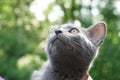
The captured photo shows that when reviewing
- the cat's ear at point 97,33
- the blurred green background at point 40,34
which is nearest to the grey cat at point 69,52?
the cat's ear at point 97,33

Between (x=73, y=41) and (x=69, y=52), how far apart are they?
0.09 metres

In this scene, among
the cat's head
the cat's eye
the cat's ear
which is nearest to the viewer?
the cat's head

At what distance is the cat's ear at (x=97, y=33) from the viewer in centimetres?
383

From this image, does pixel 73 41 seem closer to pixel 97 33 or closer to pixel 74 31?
pixel 74 31

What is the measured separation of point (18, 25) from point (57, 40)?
9566mm

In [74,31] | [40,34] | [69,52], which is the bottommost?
[69,52]

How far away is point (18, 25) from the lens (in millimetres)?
13078

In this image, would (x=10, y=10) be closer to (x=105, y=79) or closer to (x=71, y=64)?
(x=105, y=79)

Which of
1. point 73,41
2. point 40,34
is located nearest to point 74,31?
point 73,41

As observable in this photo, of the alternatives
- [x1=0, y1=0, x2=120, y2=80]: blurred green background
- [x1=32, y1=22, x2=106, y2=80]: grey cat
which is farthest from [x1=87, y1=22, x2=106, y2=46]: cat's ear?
[x1=0, y1=0, x2=120, y2=80]: blurred green background

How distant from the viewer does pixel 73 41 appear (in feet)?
11.8

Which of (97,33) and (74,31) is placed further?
(97,33)

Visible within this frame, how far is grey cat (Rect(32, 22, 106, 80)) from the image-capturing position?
358 centimetres

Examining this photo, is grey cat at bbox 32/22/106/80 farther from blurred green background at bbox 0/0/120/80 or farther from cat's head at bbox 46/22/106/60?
blurred green background at bbox 0/0/120/80
